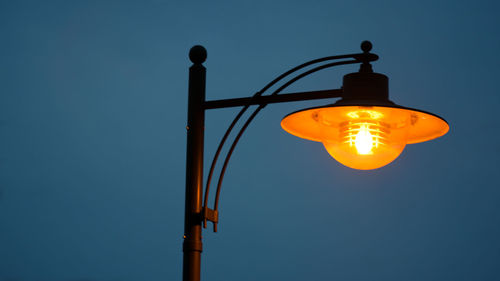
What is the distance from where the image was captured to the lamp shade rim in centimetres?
438

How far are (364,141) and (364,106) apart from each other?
32 centimetres

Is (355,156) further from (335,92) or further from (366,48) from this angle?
(366,48)

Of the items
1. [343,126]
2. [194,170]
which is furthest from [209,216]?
[343,126]

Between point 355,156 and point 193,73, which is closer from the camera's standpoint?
point 355,156

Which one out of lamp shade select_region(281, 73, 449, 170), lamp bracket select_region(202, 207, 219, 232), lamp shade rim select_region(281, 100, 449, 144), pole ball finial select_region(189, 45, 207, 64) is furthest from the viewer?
pole ball finial select_region(189, 45, 207, 64)

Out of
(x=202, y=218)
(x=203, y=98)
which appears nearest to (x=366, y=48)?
(x=203, y=98)

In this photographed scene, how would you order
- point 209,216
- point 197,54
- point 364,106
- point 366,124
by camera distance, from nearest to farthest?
1. point 364,106
2. point 366,124
3. point 209,216
4. point 197,54

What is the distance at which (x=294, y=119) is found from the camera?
480 cm

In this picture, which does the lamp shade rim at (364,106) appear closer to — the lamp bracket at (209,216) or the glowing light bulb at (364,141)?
the glowing light bulb at (364,141)

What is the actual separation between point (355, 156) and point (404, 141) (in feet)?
1.22

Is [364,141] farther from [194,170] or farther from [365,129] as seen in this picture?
[194,170]

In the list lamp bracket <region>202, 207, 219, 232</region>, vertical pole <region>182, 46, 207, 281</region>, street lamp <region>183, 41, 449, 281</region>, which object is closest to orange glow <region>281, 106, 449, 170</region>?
street lamp <region>183, 41, 449, 281</region>

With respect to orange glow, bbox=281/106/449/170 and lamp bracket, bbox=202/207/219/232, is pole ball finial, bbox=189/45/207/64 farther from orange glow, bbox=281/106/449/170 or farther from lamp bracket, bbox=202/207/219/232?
lamp bracket, bbox=202/207/219/232

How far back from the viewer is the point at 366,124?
4543 millimetres
